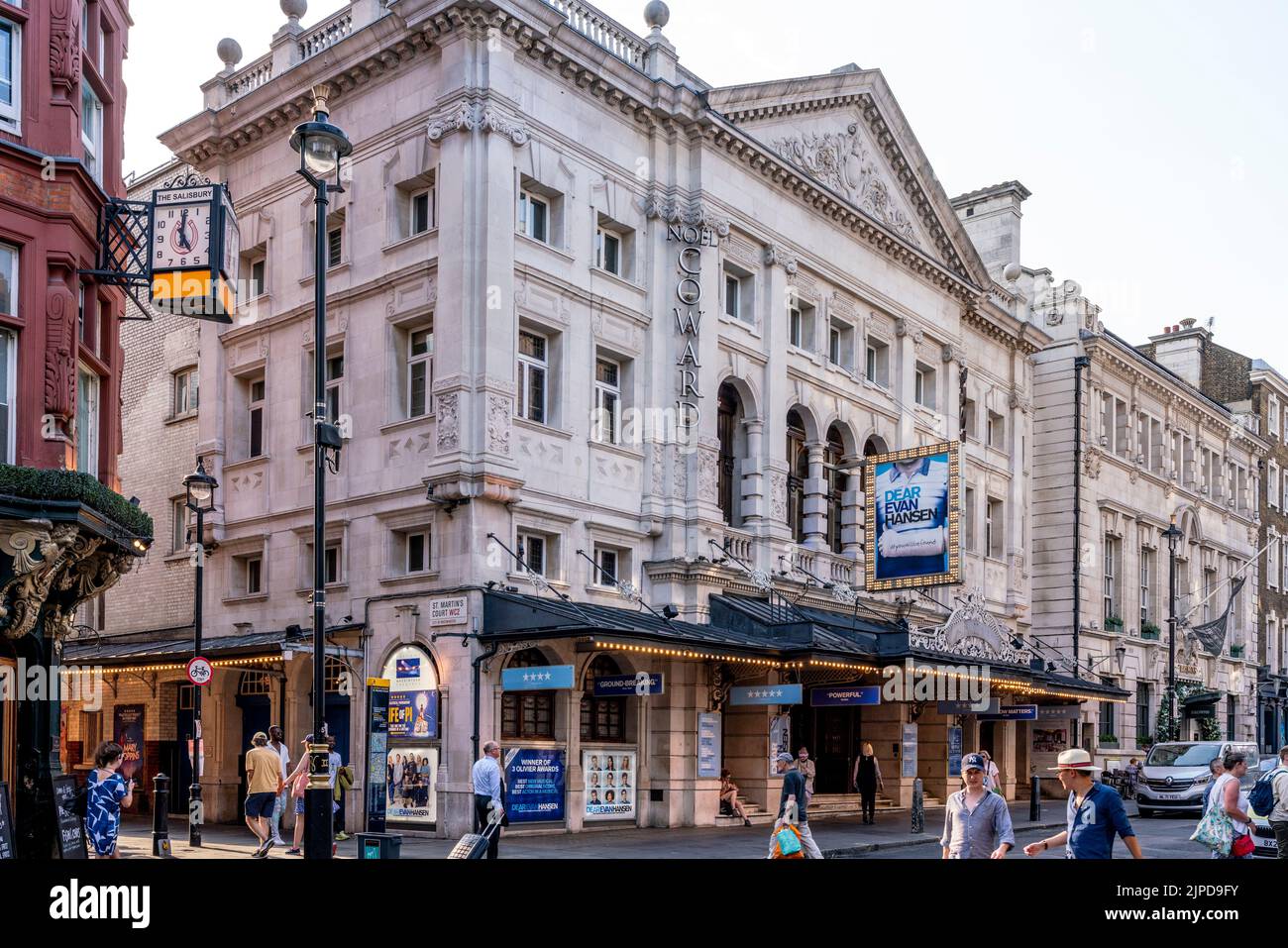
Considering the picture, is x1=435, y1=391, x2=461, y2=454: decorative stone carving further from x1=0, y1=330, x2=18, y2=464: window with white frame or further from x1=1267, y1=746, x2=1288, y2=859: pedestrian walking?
x1=1267, y1=746, x2=1288, y2=859: pedestrian walking

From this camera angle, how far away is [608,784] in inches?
1087

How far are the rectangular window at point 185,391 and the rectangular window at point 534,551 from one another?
10.7 metres

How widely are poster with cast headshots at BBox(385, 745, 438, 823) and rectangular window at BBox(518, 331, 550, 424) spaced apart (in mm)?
6615

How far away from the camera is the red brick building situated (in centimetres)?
1592

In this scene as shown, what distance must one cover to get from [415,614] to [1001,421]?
82.0 feet

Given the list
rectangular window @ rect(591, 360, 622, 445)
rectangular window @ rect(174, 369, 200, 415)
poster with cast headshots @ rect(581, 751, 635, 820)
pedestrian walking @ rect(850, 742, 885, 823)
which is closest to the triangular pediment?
rectangular window @ rect(591, 360, 622, 445)

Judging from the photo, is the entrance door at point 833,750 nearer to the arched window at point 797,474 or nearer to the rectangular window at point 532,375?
the arched window at point 797,474

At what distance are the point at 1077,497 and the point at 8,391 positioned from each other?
1462 inches

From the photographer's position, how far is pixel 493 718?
25.1m

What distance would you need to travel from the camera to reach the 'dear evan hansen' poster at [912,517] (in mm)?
31984

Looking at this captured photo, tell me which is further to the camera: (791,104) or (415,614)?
(791,104)

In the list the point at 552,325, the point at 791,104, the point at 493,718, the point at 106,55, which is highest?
the point at 791,104
